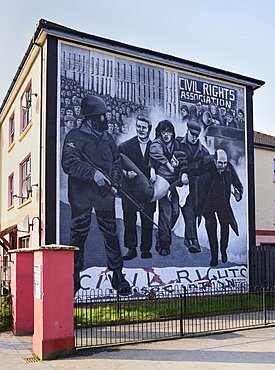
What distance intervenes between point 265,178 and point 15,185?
1452cm

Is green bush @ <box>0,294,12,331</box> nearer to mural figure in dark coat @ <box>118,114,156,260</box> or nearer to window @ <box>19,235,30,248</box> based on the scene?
mural figure in dark coat @ <box>118,114,156,260</box>

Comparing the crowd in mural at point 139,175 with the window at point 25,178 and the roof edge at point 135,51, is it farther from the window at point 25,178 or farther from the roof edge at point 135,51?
the window at point 25,178

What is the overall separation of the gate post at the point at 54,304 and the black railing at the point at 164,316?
877mm

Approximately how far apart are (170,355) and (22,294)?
15.0ft

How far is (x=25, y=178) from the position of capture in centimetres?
2177

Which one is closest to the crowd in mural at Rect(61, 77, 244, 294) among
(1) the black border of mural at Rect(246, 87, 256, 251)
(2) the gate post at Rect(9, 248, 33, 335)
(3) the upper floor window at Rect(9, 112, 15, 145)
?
(1) the black border of mural at Rect(246, 87, 256, 251)

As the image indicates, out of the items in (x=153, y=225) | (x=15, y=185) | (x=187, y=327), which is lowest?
(x=187, y=327)

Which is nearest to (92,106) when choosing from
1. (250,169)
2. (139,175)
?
(139,175)

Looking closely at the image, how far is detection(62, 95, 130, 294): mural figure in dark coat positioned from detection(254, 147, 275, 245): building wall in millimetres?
12965

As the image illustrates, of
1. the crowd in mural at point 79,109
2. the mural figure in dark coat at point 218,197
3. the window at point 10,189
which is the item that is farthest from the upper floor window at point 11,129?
the mural figure in dark coat at point 218,197

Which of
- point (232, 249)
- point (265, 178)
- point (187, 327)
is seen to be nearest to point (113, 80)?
point (232, 249)

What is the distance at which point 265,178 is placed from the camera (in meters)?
30.4

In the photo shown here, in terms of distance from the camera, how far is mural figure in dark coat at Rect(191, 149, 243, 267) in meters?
21.3

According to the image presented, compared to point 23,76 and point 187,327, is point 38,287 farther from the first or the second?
point 23,76
